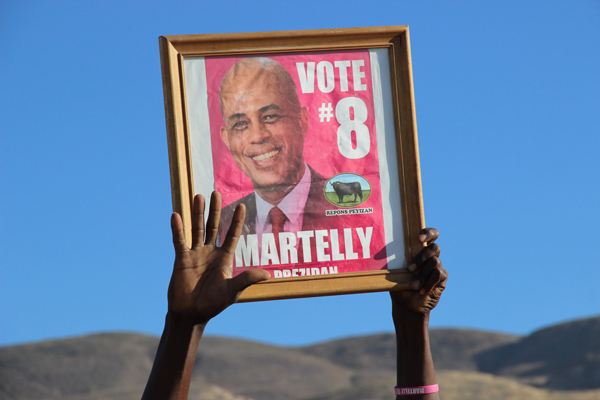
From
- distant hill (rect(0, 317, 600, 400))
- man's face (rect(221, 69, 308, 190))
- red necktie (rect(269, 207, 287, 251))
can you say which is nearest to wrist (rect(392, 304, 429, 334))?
red necktie (rect(269, 207, 287, 251))

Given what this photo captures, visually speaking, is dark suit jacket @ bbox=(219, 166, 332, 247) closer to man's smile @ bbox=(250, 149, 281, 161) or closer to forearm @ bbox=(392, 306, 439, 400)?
man's smile @ bbox=(250, 149, 281, 161)

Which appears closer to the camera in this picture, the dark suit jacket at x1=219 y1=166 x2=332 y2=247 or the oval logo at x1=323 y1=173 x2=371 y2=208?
the dark suit jacket at x1=219 y1=166 x2=332 y2=247

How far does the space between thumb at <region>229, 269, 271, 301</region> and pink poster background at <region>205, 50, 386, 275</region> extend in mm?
653

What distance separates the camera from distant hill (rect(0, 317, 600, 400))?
→ 63125 millimetres

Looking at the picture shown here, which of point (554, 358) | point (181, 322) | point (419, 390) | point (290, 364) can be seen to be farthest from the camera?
point (290, 364)

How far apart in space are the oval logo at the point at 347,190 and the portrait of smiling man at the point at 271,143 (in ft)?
0.20

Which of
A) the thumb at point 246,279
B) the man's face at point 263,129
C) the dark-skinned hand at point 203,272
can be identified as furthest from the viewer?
the man's face at point 263,129

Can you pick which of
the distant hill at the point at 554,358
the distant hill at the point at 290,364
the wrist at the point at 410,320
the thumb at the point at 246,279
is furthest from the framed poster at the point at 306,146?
the distant hill at the point at 554,358

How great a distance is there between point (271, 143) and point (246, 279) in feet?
3.90

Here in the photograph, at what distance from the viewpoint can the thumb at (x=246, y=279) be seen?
3598 mm

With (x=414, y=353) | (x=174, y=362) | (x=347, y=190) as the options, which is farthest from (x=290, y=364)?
(x=174, y=362)

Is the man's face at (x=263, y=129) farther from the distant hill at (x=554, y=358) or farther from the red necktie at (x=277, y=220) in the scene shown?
the distant hill at (x=554, y=358)

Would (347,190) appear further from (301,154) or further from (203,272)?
(203,272)

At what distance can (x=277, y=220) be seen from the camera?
442 cm
